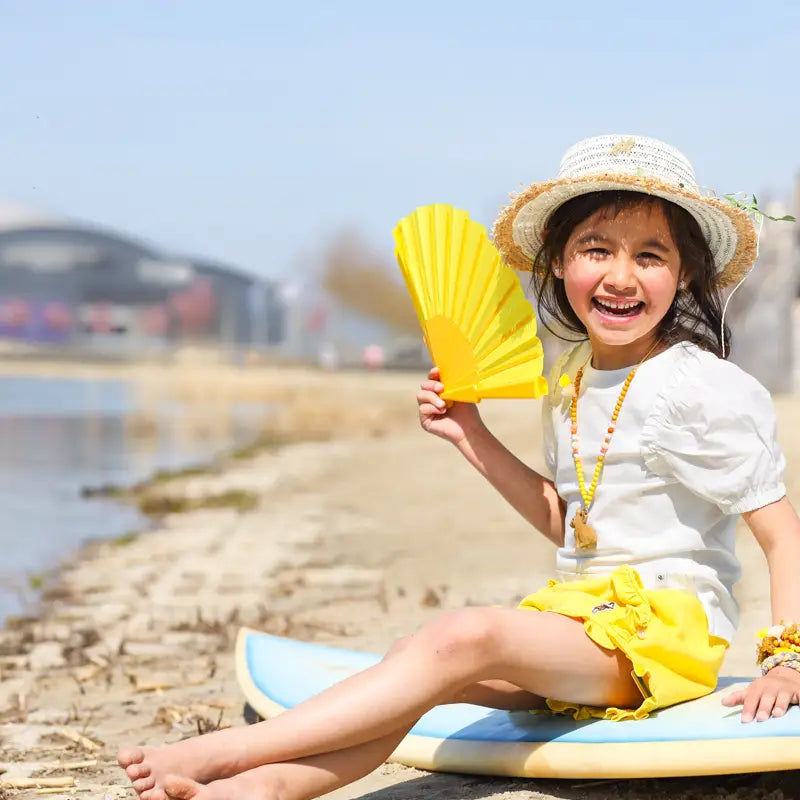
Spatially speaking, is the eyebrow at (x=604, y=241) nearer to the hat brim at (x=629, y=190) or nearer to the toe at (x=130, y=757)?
the hat brim at (x=629, y=190)

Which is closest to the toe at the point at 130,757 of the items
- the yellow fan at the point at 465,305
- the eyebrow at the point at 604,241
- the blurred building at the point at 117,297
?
the yellow fan at the point at 465,305

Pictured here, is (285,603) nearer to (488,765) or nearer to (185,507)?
(488,765)

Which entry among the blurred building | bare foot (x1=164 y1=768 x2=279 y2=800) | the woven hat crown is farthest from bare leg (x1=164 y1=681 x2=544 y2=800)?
the blurred building

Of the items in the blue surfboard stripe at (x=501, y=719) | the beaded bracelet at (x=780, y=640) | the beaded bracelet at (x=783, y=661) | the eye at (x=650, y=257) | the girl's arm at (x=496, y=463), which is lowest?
the blue surfboard stripe at (x=501, y=719)

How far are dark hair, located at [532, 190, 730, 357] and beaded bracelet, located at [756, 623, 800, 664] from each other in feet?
2.16

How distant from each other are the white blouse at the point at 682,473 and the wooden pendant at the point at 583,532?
0.04 ft

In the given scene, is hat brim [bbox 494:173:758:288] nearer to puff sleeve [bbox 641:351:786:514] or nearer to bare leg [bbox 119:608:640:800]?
puff sleeve [bbox 641:351:786:514]

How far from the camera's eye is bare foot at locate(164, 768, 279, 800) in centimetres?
227

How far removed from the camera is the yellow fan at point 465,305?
9.91 feet

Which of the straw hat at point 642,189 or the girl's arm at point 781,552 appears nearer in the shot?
the girl's arm at point 781,552

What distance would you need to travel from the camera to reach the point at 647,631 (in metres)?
2.55

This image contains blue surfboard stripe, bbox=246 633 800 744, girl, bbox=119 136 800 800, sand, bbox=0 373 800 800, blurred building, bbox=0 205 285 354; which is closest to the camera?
girl, bbox=119 136 800 800

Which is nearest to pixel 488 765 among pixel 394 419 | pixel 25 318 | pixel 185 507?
pixel 185 507

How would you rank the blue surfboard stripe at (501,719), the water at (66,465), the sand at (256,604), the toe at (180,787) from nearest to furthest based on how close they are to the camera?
1. the toe at (180,787)
2. the blue surfboard stripe at (501,719)
3. the sand at (256,604)
4. the water at (66,465)
